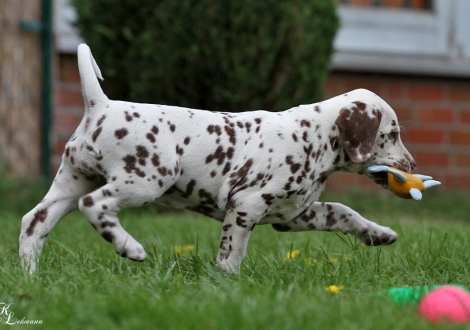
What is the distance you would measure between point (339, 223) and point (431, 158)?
19.7ft

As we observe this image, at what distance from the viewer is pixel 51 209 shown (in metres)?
3.62

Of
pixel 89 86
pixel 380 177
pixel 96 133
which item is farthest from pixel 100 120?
pixel 380 177

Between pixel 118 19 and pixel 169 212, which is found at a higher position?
pixel 118 19

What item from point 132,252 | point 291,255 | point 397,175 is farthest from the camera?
point 291,255

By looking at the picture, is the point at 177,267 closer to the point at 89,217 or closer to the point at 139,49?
the point at 89,217

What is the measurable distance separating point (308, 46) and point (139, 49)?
65.6 inches

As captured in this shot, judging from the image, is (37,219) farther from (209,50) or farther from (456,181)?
(456,181)

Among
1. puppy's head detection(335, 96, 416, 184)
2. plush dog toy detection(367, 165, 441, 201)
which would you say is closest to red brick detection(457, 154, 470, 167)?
puppy's head detection(335, 96, 416, 184)

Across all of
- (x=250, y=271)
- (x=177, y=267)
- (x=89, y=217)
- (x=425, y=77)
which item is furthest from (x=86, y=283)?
(x=425, y=77)

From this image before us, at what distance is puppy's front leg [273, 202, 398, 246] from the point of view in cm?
395

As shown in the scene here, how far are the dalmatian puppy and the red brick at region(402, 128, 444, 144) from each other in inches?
233

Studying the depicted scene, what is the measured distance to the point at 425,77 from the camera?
9.65m

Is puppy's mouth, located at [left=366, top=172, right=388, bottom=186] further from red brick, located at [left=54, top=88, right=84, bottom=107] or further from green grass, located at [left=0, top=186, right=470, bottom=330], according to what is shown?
red brick, located at [left=54, top=88, right=84, bottom=107]

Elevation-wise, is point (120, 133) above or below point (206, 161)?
above
